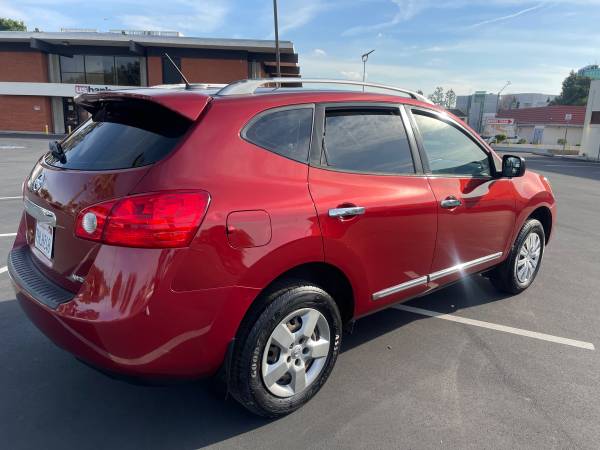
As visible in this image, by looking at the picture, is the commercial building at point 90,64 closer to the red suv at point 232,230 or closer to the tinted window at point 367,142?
the tinted window at point 367,142

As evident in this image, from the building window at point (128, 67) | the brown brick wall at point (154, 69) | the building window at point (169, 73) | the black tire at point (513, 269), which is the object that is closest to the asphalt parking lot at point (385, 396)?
the black tire at point (513, 269)

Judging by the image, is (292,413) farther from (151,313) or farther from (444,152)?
(444,152)

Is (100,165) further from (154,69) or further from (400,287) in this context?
(154,69)

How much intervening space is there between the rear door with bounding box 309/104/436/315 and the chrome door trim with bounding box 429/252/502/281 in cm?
14

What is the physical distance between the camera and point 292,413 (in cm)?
264

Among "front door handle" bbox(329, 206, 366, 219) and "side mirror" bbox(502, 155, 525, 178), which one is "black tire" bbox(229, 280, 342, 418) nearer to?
"front door handle" bbox(329, 206, 366, 219)

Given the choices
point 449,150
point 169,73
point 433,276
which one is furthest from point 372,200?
point 169,73

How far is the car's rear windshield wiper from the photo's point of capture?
2626mm

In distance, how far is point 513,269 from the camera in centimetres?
432

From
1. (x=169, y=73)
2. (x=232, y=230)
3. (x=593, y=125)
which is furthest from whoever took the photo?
(x=593, y=125)

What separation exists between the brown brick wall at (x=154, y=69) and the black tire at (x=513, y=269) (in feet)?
122

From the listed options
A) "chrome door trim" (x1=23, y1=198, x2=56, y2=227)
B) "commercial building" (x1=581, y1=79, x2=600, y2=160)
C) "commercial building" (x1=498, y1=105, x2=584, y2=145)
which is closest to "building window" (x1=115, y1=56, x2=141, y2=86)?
"commercial building" (x1=581, y1=79, x2=600, y2=160)

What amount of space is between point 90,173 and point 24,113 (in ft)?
143

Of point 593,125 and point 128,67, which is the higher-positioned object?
point 128,67
